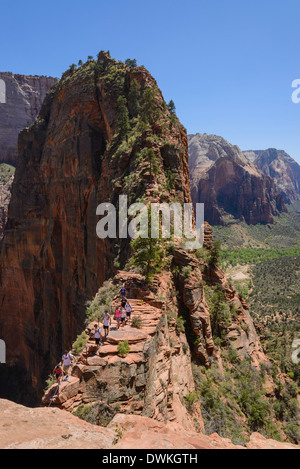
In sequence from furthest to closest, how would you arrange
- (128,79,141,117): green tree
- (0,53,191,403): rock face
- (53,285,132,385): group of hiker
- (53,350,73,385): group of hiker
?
(128,79,141,117): green tree < (0,53,191,403): rock face < (53,285,132,385): group of hiker < (53,350,73,385): group of hiker

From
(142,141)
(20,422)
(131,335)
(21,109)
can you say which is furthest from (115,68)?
(21,109)

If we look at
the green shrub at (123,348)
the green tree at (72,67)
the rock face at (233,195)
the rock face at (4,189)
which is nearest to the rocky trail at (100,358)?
the green shrub at (123,348)

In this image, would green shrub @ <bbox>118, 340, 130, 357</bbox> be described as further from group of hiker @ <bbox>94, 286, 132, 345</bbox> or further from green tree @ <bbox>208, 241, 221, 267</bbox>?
green tree @ <bbox>208, 241, 221, 267</bbox>

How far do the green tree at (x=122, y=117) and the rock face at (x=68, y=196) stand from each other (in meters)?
0.92

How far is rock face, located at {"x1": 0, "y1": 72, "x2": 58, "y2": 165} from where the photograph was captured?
4685 inches

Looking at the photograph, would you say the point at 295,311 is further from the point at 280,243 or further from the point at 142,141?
the point at 280,243

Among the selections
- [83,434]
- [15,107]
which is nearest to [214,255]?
[83,434]

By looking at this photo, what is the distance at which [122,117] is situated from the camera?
39.2m

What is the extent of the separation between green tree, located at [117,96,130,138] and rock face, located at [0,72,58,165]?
94.8 m

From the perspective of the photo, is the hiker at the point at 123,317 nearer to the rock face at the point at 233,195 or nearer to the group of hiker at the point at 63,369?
the group of hiker at the point at 63,369

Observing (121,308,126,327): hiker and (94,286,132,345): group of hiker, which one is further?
(121,308,126,327): hiker

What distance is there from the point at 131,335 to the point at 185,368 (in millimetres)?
6126

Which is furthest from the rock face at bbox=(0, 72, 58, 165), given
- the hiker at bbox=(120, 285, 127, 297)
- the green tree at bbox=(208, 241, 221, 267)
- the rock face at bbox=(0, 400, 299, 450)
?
the rock face at bbox=(0, 400, 299, 450)

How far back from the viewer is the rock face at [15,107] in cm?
11900
